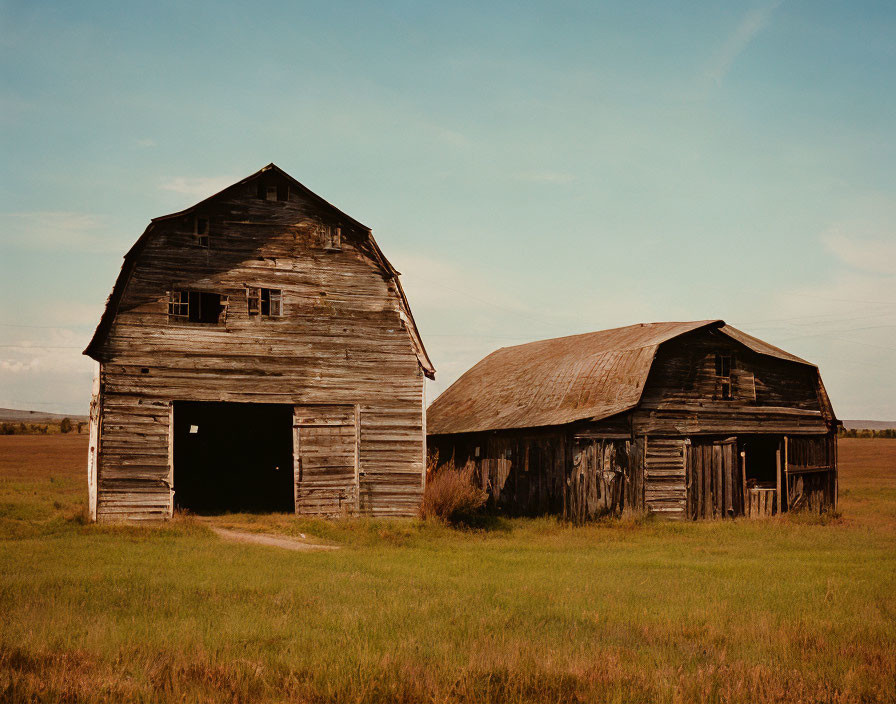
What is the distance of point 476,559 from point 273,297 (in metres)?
8.95

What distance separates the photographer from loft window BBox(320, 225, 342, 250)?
2203 centimetres

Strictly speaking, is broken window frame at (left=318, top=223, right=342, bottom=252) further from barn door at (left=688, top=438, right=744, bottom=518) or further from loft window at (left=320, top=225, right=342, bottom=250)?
barn door at (left=688, top=438, right=744, bottom=518)

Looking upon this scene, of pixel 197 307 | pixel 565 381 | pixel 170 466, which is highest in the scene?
pixel 197 307

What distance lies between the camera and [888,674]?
25.0ft

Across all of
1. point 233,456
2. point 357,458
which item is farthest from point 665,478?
point 233,456

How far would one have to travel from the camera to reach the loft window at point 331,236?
22.0 metres

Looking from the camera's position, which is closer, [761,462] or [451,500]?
[451,500]

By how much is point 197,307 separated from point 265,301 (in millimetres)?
1648

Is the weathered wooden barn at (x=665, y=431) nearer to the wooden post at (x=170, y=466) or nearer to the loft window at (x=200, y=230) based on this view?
the wooden post at (x=170, y=466)

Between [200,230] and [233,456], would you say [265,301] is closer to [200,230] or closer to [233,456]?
[200,230]

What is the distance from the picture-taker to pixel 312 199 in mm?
22031

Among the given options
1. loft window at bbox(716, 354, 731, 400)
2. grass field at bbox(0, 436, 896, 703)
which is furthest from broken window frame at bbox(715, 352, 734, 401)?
grass field at bbox(0, 436, 896, 703)

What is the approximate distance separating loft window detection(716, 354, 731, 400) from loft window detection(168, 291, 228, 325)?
14.0 metres

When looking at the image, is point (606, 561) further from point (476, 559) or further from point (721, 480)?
point (721, 480)
